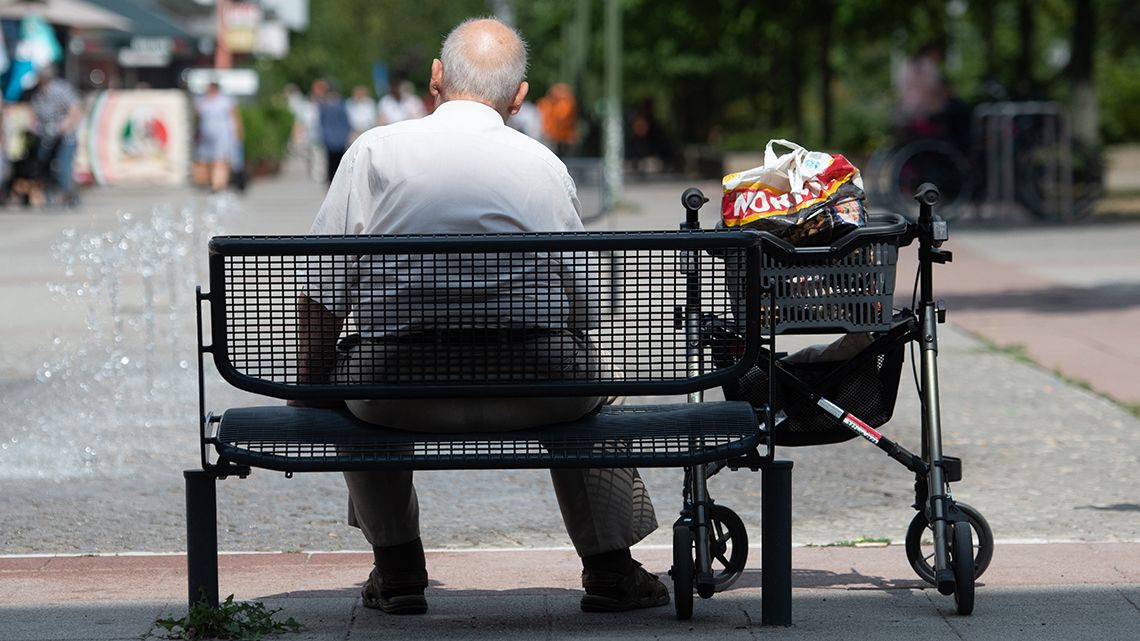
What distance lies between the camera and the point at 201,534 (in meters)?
4.04

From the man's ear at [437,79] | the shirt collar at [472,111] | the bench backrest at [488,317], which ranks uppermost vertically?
the man's ear at [437,79]

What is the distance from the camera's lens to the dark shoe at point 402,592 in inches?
173

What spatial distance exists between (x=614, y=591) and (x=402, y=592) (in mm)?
504

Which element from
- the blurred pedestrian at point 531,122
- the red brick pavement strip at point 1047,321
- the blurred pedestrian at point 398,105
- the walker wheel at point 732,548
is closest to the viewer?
the walker wheel at point 732,548

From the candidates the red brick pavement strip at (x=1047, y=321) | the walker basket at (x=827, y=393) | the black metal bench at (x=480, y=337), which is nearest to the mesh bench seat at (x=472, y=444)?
the black metal bench at (x=480, y=337)

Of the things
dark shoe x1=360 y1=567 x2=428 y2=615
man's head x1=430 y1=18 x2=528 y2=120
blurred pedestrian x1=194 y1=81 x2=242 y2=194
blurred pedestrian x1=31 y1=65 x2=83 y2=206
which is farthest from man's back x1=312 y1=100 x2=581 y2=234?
blurred pedestrian x1=194 y1=81 x2=242 y2=194

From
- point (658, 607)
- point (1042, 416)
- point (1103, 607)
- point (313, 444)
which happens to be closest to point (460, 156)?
point (313, 444)

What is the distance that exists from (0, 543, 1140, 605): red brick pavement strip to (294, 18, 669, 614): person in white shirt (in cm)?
33

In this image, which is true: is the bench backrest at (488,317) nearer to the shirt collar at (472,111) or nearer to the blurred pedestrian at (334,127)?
the shirt collar at (472,111)

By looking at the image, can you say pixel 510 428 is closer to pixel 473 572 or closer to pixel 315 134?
pixel 473 572

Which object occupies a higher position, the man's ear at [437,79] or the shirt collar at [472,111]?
the man's ear at [437,79]

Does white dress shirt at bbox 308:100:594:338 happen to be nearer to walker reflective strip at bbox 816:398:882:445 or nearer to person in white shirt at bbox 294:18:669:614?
person in white shirt at bbox 294:18:669:614

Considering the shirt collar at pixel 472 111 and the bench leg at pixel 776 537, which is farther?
the shirt collar at pixel 472 111

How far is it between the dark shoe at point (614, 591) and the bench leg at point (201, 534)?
34.7 inches
